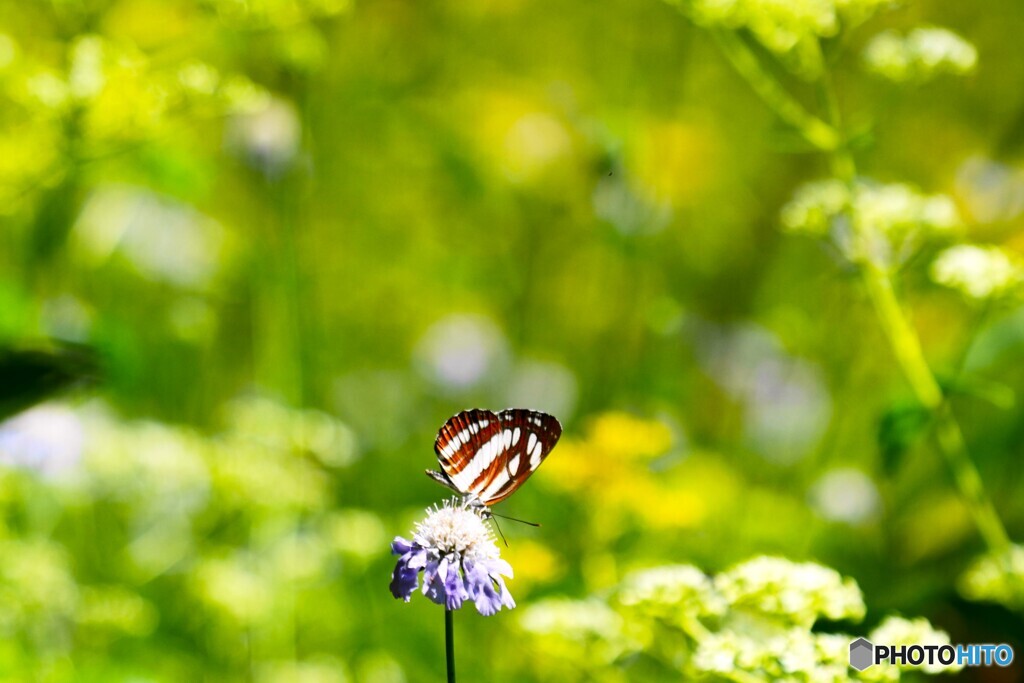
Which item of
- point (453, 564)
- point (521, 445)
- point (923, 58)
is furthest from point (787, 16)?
point (453, 564)

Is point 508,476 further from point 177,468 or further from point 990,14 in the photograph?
point 990,14

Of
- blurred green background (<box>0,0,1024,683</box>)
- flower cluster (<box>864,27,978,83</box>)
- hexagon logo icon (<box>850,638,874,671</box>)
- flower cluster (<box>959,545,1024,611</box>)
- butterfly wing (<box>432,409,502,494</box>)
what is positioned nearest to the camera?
butterfly wing (<box>432,409,502,494</box>)

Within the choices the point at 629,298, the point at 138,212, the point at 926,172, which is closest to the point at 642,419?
the point at 629,298

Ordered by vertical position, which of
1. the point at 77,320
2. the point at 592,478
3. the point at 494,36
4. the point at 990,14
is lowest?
the point at 592,478

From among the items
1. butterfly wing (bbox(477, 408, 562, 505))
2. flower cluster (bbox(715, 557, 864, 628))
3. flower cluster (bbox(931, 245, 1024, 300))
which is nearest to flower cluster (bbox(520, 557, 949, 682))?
flower cluster (bbox(715, 557, 864, 628))

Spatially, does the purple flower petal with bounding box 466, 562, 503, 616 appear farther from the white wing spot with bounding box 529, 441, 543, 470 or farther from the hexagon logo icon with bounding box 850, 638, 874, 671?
the hexagon logo icon with bounding box 850, 638, 874, 671

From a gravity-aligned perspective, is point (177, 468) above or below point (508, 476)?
above

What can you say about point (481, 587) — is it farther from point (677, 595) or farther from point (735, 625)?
point (735, 625)
